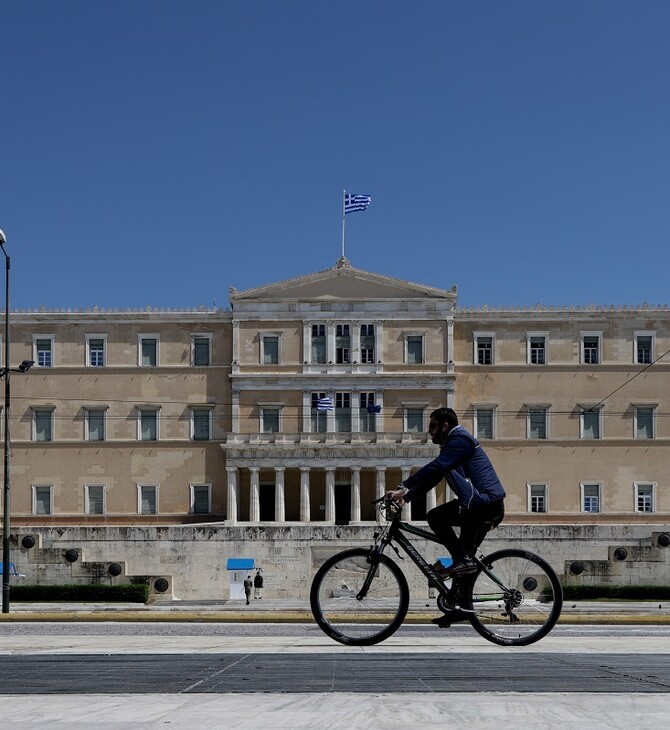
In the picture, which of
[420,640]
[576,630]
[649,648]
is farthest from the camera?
[576,630]

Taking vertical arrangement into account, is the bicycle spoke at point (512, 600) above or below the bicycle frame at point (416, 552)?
below

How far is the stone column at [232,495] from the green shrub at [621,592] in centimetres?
2427

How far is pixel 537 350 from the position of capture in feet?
236

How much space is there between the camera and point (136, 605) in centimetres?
4859

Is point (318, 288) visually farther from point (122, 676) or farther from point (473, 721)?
point (473, 721)

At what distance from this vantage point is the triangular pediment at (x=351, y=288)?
71375 mm

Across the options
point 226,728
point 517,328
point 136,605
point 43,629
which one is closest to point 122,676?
point 226,728

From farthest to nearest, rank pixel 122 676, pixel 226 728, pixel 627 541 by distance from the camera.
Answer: pixel 627 541 → pixel 122 676 → pixel 226 728

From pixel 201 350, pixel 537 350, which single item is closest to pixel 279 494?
pixel 201 350

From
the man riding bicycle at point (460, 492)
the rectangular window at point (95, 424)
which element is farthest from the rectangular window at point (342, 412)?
the man riding bicycle at point (460, 492)

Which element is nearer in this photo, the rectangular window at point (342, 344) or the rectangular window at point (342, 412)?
the rectangular window at point (342, 412)

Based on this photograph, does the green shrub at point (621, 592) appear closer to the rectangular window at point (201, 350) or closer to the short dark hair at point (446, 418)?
the rectangular window at point (201, 350)

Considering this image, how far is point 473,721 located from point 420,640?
623 inches

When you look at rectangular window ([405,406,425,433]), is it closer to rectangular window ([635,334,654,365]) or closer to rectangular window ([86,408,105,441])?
rectangular window ([635,334,654,365])
